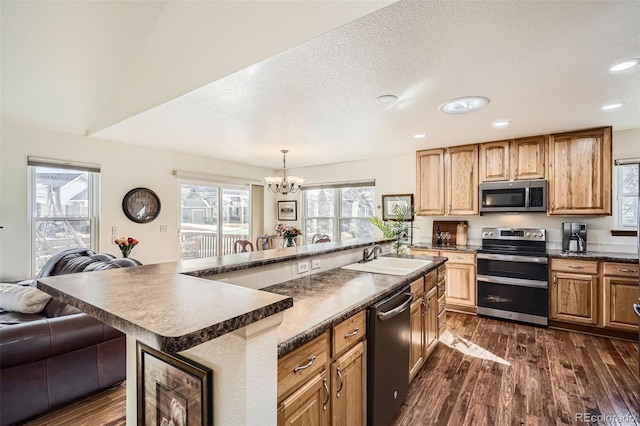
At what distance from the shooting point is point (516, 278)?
3686 millimetres

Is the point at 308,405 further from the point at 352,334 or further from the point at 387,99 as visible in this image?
the point at 387,99

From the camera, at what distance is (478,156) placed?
419cm

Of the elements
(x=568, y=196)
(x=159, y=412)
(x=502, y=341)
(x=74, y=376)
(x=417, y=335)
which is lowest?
(x=502, y=341)

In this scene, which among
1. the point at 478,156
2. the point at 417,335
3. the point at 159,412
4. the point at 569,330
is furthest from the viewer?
the point at 478,156

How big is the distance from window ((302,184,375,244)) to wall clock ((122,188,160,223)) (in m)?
2.90

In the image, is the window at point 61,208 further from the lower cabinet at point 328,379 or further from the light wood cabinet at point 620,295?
the light wood cabinet at point 620,295

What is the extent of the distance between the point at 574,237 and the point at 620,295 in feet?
2.61

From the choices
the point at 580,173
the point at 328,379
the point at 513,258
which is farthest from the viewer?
the point at 513,258

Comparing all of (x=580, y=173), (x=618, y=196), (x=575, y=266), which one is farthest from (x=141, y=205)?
(x=618, y=196)

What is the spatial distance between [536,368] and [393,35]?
9.78 feet

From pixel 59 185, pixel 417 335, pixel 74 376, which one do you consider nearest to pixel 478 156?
pixel 417 335

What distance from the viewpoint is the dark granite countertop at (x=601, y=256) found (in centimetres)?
314

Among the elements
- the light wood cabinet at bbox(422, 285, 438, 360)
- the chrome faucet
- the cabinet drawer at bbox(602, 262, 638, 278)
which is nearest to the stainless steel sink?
the chrome faucet

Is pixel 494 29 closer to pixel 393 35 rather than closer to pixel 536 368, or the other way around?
pixel 393 35
